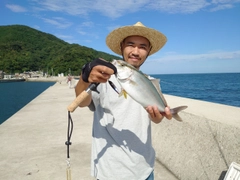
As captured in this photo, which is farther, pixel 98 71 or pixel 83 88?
pixel 83 88

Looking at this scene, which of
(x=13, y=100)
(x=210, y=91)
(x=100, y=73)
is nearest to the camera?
(x=100, y=73)

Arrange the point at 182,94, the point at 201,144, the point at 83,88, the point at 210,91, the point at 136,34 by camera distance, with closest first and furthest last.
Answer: the point at 83,88
the point at 136,34
the point at 201,144
the point at 182,94
the point at 210,91

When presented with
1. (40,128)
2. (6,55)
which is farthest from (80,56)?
(40,128)

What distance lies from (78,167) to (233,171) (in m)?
2.56

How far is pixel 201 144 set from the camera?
275 cm

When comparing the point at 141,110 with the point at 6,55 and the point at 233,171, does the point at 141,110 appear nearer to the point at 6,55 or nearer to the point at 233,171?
the point at 233,171

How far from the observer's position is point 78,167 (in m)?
3.85

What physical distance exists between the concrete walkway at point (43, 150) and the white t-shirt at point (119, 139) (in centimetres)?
166

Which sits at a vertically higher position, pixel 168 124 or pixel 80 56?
pixel 80 56

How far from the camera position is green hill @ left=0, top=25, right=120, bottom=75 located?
117 m

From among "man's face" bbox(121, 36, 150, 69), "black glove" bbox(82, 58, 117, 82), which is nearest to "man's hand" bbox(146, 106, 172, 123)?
"black glove" bbox(82, 58, 117, 82)

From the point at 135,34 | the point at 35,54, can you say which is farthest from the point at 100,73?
the point at 35,54

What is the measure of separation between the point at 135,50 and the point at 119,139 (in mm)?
850

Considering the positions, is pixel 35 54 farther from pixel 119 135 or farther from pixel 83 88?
pixel 119 135
